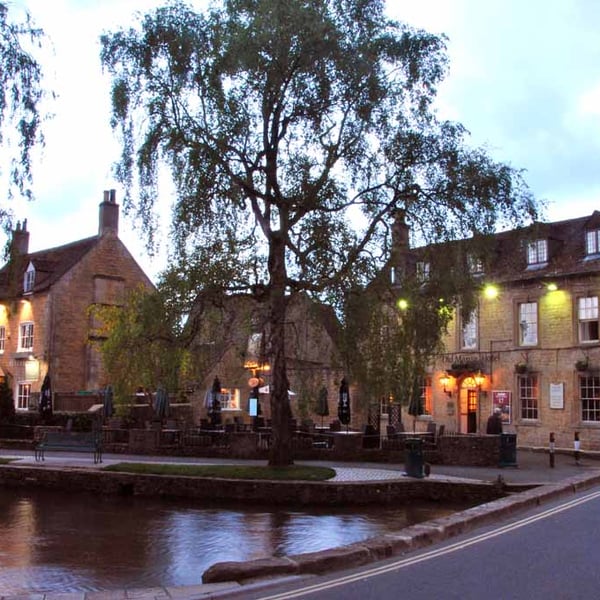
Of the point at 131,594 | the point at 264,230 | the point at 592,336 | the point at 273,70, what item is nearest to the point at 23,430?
the point at 264,230

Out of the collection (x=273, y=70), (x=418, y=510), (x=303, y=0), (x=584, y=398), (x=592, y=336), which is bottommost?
(x=418, y=510)

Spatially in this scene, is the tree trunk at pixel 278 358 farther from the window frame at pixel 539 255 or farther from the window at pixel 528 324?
the window frame at pixel 539 255

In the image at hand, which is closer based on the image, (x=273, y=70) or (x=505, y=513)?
(x=505, y=513)

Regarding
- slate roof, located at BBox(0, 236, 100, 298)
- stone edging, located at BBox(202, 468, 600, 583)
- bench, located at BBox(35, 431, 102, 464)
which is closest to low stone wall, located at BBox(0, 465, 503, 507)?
bench, located at BBox(35, 431, 102, 464)

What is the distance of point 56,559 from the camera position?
38.0 ft

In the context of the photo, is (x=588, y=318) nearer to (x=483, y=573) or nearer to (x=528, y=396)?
(x=528, y=396)

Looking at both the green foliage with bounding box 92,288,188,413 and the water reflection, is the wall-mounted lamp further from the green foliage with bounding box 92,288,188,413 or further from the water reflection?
the water reflection

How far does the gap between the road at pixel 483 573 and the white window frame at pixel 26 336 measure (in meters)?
35.3

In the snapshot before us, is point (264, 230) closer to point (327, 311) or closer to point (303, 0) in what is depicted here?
point (327, 311)

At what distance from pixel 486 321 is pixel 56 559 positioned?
2430cm

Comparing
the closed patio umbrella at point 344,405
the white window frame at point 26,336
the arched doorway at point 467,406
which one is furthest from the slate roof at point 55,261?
the arched doorway at point 467,406

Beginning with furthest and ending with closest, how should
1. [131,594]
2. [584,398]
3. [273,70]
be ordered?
1. [584,398]
2. [273,70]
3. [131,594]

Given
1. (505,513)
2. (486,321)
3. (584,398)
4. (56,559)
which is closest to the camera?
(56,559)

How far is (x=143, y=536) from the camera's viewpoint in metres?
13.7
